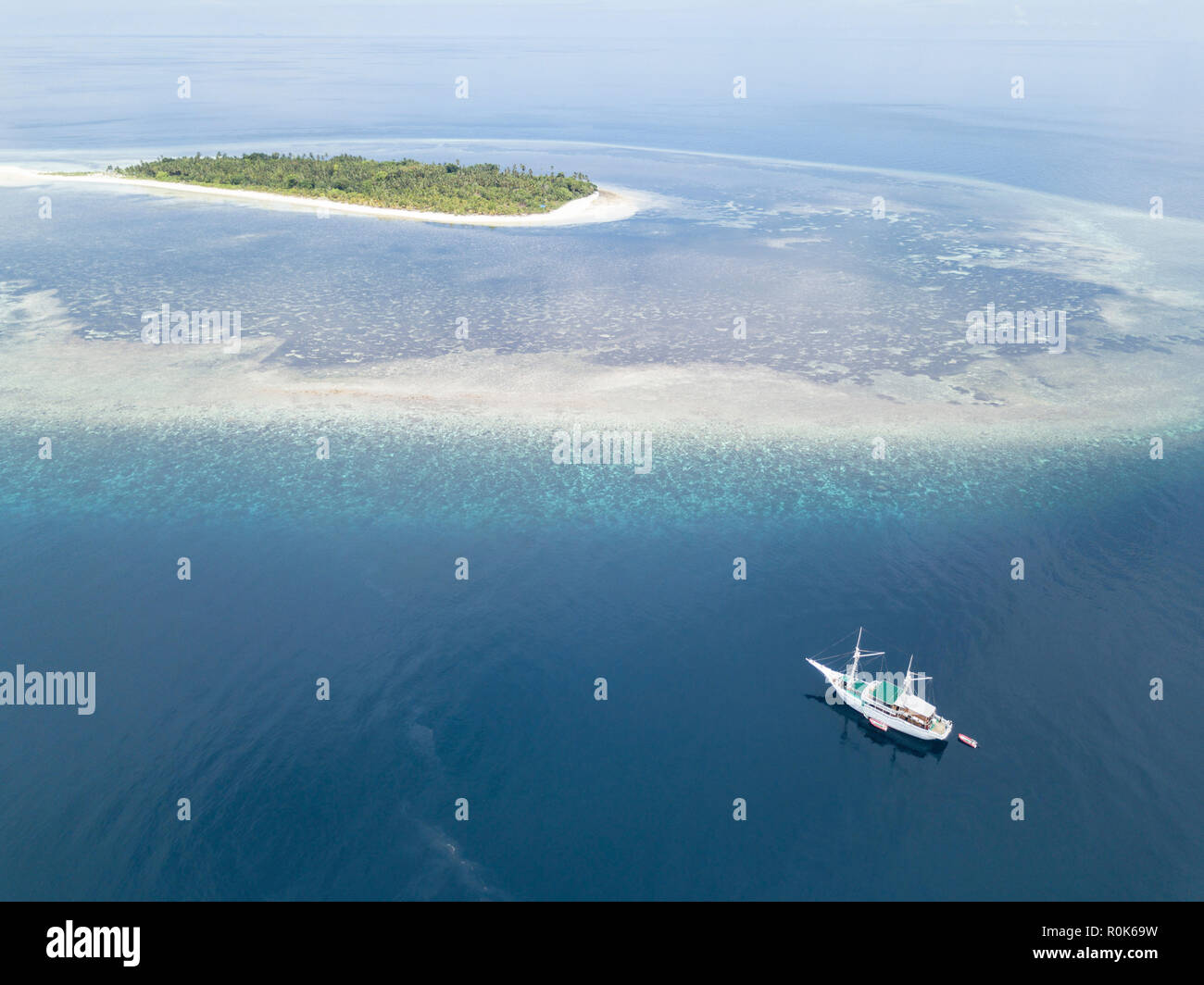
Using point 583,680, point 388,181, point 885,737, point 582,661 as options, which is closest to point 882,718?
point 885,737

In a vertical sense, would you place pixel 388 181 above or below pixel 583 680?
above

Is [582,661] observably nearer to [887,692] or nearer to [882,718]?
[882,718]

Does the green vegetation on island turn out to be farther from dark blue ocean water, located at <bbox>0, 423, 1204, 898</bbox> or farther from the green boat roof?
the green boat roof

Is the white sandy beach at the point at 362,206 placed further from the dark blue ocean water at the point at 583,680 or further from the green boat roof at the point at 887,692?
the green boat roof at the point at 887,692

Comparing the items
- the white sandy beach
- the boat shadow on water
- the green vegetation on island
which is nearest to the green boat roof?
the boat shadow on water

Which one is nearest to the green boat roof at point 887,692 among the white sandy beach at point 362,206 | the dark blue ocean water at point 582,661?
the dark blue ocean water at point 582,661
